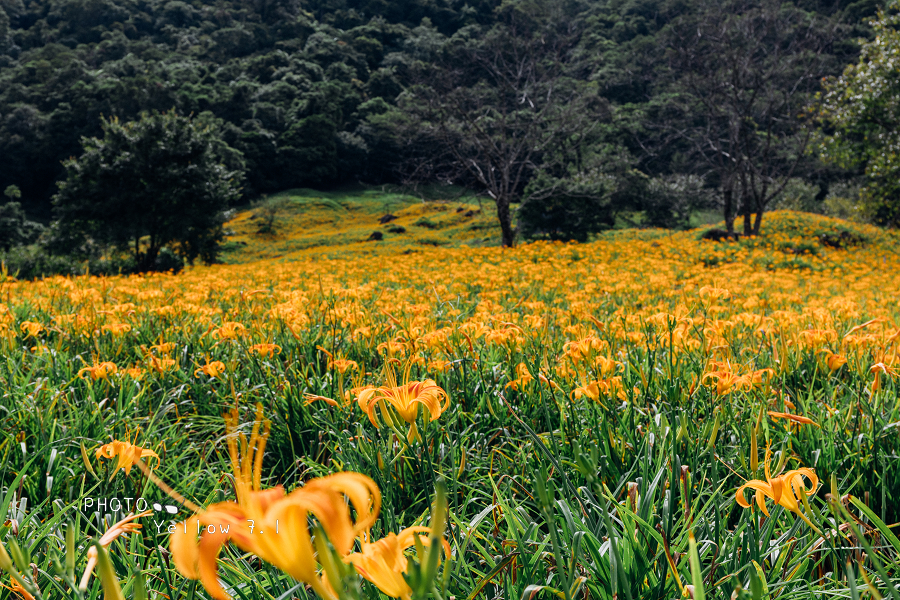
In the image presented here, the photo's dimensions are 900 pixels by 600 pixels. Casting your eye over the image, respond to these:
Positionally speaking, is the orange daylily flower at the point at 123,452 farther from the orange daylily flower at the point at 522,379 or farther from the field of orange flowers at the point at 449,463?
the orange daylily flower at the point at 522,379

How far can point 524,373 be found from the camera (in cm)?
188

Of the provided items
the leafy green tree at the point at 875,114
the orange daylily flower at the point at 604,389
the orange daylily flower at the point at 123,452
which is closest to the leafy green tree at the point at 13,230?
the orange daylily flower at the point at 123,452

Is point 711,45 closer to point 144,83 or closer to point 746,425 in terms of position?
point 746,425

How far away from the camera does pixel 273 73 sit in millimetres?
56156

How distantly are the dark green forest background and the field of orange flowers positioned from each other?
32.0 m

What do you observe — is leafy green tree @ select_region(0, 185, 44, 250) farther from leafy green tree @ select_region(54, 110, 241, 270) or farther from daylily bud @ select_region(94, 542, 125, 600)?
daylily bud @ select_region(94, 542, 125, 600)

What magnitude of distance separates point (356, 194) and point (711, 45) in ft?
123

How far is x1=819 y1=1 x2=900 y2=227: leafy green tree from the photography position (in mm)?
12758

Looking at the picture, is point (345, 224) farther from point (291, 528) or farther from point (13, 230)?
point (291, 528)

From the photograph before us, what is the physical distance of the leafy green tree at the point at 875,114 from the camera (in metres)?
12.8

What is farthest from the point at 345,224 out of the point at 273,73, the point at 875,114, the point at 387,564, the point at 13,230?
the point at 387,564

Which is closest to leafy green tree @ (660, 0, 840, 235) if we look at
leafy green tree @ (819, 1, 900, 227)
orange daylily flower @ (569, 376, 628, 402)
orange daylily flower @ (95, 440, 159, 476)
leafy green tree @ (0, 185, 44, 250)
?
leafy green tree @ (819, 1, 900, 227)

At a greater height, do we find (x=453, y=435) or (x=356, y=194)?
(x=356, y=194)

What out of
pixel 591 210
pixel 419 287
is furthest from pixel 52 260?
pixel 591 210
